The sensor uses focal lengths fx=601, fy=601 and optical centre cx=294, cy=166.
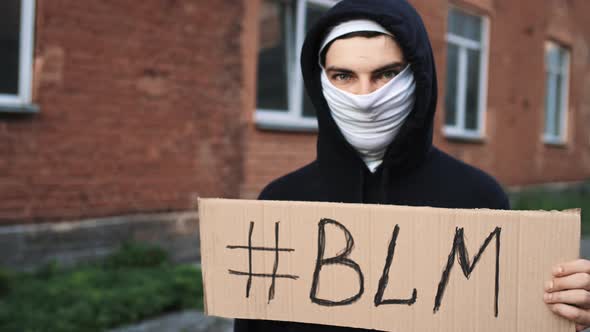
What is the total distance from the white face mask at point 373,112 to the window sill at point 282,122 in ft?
16.1

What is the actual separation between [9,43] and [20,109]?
61 cm

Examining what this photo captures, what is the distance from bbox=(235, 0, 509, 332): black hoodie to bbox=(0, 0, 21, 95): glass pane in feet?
13.0

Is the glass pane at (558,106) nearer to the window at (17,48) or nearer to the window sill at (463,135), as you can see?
the window sill at (463,135)

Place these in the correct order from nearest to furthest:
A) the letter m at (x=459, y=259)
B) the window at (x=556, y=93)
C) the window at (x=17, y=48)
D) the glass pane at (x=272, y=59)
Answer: the letter m at (x=459, y=259) < the window at (x=17, y=48) < the glass pane at (x=272, y=59) < the window at (x=556, y=93)

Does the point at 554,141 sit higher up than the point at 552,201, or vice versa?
the point at 554,141

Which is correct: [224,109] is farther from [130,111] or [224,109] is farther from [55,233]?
[55,233]

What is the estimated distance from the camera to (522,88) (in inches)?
465

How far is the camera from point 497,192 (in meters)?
1.74

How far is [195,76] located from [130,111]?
2.76 feet

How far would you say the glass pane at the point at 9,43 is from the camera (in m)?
4.99

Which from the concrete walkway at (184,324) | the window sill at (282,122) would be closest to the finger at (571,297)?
the concrete walkway at (184,324)

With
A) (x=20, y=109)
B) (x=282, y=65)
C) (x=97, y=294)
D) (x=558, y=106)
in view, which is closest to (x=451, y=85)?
(x=282, y=65)

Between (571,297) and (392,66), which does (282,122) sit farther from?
(571,297)

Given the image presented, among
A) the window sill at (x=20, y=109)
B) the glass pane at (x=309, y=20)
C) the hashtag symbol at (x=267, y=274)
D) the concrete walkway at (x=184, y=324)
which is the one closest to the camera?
the hashtag symbol at (x=267, y=274)
